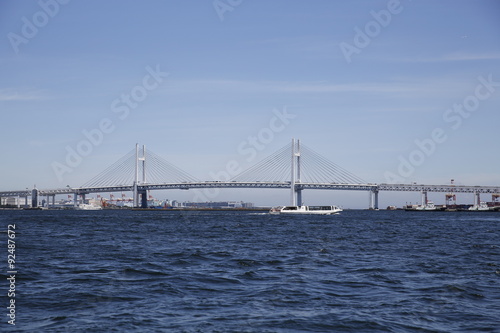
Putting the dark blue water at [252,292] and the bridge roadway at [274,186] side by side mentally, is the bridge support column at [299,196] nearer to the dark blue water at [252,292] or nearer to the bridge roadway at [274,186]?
the bridge roadway at [274,186]

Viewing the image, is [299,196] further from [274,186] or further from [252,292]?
[252,292]

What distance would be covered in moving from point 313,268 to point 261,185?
108 meters

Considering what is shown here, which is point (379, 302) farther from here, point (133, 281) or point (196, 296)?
point (133, 281)

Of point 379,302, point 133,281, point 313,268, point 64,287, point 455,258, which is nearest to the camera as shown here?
point 379,302

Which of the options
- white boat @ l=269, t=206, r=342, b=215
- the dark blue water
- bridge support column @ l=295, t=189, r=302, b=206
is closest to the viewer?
the dark blue water

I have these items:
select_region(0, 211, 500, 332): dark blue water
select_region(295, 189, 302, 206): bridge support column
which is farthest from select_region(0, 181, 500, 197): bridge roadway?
select_region(0, 211, 500, 332): dark blue water

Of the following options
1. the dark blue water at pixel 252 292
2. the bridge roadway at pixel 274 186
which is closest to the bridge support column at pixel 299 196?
the bridge roadway at pixel 274 186

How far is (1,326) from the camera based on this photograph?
9961mm

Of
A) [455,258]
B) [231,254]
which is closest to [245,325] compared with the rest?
[231,254]

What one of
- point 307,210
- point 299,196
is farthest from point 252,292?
point 299,196

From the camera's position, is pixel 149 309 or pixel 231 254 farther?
pixel 231 254

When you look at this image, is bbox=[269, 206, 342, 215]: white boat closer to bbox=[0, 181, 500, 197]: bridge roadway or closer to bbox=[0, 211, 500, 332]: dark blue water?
bbox=[0, 181, 500, 197]: bridge roadway

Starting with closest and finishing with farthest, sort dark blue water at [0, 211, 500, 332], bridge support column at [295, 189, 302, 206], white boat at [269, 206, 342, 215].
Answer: dark blue water at [0, 211, 500, 332] → white boat at [269, 206, 342, 215] → bridge support column at [295, 189, 302, 206]

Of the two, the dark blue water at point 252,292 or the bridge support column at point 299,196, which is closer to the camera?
the dark blue water at point 252,292
